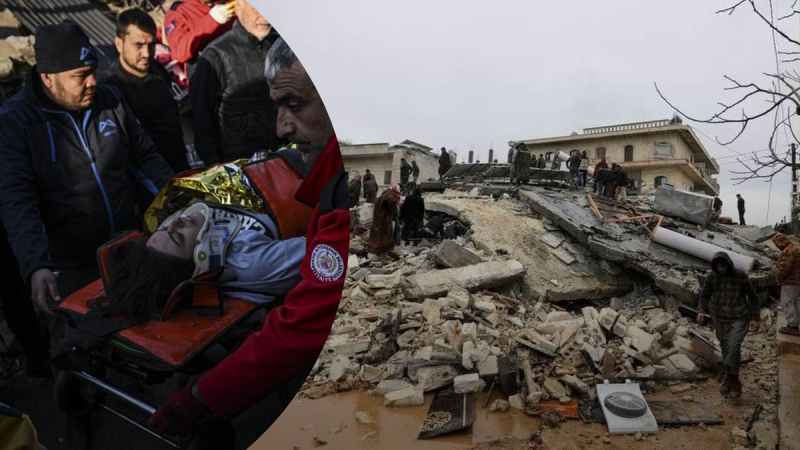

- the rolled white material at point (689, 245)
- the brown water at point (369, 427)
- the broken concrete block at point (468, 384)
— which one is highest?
the rolled white material at point (689, 245)

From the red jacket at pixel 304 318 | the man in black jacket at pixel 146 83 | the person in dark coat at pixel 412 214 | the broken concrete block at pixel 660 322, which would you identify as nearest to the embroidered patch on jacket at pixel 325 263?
the red jacket at pixel 304 318

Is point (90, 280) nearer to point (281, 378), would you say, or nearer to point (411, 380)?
point (281, 378)

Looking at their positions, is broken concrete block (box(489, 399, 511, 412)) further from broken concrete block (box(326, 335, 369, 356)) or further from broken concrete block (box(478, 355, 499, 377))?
broken concrete block (box(326, 335, 369, 356))

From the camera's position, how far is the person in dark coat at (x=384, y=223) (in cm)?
227

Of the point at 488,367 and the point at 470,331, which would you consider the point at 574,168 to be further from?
the point at 488,367

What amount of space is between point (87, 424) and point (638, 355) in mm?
2100

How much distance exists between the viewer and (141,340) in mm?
1197

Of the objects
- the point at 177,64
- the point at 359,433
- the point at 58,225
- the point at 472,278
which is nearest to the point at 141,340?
the point at 58,225

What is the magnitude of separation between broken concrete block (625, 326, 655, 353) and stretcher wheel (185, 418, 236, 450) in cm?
169

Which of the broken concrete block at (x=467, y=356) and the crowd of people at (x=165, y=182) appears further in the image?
the broken concrete block at (x=467, y=356)

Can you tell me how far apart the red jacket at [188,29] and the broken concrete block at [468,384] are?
5.41ft

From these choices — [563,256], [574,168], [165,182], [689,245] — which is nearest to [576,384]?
[563,256]

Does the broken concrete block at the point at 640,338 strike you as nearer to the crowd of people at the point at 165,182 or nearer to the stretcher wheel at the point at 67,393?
the crowd of people at the point at 165,182

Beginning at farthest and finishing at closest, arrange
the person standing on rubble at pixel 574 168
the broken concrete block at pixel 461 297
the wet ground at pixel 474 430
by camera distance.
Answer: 1. the person standing on rubble at pixel 574 168
2. the broken concrete block at pixel 461 297
3. the wet ground at pixel 474 430
